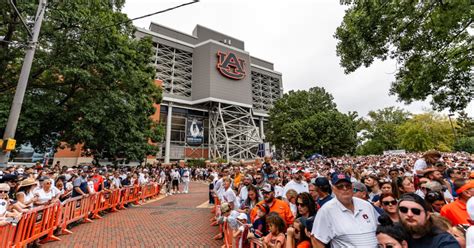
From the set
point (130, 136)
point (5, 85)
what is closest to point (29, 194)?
point (130, 136)

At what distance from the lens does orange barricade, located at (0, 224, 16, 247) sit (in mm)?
4070

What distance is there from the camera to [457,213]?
2604 mm

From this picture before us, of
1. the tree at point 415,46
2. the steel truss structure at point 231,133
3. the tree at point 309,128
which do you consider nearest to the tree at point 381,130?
the tree at point 309,128

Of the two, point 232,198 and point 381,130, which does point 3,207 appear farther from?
point 381,130

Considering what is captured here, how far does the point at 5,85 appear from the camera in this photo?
40.5 ft

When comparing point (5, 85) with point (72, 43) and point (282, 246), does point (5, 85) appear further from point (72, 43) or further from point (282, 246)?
point (282, 246)

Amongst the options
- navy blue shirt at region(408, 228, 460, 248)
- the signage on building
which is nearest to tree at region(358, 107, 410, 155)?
the signage on building

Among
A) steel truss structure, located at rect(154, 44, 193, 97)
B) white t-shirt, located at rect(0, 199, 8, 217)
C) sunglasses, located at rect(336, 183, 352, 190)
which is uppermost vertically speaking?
steel truss structure, located at rect(154, 44, 193, 97)

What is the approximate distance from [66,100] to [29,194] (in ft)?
36.6

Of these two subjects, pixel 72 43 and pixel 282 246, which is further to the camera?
pixel 72 43

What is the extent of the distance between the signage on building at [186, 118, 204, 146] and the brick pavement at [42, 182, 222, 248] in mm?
33134

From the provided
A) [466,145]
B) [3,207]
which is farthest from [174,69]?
[466,145]

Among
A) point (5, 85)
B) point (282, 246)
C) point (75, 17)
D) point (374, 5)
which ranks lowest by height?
point (282, 246)

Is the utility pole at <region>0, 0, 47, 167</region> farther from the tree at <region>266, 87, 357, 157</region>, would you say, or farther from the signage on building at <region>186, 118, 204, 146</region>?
the signage on building at <region>186, 118, 204, 146</region>
